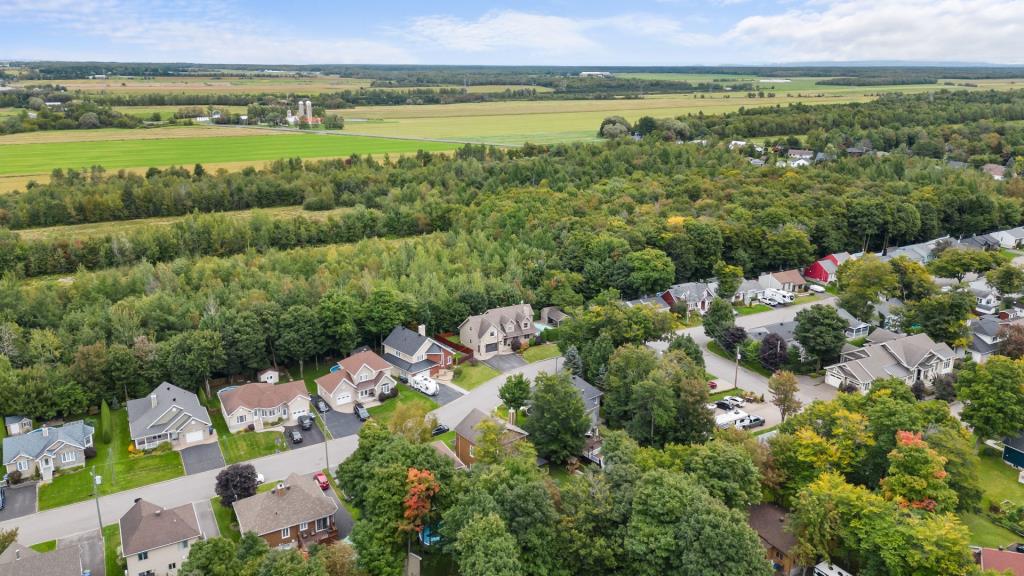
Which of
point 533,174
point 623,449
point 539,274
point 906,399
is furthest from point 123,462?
point 533,174

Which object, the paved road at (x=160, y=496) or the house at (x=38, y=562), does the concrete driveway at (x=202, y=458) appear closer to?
the paved road at (x=160, y=496)

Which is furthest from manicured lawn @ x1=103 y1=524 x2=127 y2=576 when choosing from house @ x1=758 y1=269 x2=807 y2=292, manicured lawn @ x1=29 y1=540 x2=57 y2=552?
house @ x1=758 y1=269 x2=807 y2=292

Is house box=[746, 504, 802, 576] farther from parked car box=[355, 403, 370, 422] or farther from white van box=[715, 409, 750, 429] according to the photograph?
parked car box=[355, 403, 370, 422]

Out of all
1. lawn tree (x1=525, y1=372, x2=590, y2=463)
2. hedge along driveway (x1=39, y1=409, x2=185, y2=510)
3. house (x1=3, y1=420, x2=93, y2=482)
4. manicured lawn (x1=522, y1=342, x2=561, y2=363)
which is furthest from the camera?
manicured lawn (x1=522, y1=342, x2=561, y2=363)

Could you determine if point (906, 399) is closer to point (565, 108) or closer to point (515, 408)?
point (515, 408)

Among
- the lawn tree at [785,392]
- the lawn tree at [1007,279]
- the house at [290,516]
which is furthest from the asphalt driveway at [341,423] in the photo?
the lawn tree at [1007,279]

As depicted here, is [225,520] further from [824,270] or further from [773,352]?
[824,270]
